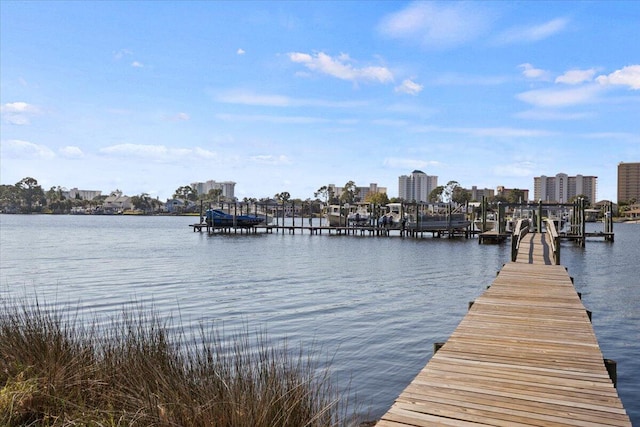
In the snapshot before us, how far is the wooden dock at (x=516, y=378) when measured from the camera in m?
4.45

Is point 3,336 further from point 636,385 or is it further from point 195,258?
point 195,258

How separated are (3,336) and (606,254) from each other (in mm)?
40060

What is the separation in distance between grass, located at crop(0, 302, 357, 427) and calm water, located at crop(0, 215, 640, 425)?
305 cm

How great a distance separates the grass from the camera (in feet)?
14.7

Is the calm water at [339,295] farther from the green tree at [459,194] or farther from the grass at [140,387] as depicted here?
the green tree at [459,194]

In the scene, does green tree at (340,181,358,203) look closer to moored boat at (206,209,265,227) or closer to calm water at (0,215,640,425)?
moored boat at (206,209,265,227)

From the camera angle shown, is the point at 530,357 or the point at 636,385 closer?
the point at 530,357

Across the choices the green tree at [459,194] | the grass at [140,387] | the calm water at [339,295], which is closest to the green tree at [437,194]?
the green tree at [459,194]

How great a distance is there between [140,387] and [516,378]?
12.2 ft

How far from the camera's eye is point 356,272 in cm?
2606

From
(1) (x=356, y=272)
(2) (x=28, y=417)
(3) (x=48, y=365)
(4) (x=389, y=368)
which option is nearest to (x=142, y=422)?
(2) (x=28, y=417)

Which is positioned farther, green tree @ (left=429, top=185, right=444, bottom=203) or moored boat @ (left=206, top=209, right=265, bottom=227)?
green tree @ (left=429, top=185, right=444, bottom=203)

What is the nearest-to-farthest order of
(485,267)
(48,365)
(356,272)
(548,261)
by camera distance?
(48,365) → (548,261) → (356,272) → (485,267)

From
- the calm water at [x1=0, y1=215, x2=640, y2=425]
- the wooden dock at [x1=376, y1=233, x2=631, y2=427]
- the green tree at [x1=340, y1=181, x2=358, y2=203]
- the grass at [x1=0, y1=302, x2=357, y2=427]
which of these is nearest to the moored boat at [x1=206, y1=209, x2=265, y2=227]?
the calm water at [x1=0, y1=215, x2=640, y2=425]
